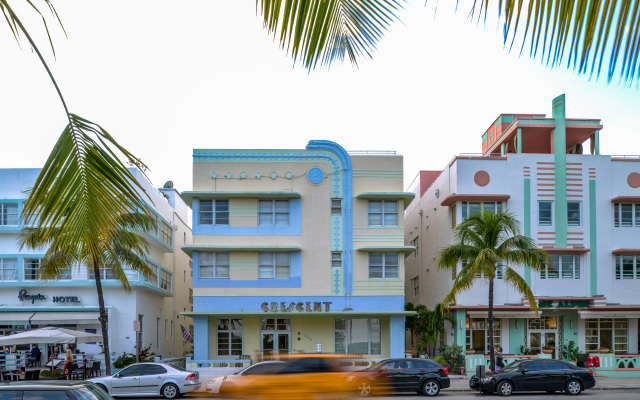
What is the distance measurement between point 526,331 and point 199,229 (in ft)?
63.6

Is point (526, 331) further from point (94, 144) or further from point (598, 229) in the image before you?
point (94, 144)

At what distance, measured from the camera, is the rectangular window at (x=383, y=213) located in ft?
125

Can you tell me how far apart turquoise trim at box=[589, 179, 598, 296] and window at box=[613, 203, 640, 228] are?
53.0 inches

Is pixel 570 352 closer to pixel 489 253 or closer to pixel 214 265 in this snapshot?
pixel 489 253

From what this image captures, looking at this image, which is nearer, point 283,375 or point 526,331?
point 283,375

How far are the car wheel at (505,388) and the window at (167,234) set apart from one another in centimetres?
2621

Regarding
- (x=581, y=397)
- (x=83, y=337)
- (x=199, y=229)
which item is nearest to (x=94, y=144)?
(x=581, y=397)

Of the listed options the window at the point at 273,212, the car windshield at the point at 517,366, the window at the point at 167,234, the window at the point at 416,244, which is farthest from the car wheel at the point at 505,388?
the window at the point at 167,234

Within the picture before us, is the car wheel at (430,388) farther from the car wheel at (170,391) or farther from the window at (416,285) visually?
the window at (416,285)

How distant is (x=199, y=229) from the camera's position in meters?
37.4

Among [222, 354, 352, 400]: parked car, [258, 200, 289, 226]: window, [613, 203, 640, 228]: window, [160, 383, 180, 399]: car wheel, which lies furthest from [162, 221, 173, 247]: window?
[222, 354, 352, 400]: parked car

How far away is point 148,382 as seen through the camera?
84.2 feet

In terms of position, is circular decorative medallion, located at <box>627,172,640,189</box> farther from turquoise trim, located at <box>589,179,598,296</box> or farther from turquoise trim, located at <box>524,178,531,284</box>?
turquoise trim, located at <box>524,178,531,284</box>

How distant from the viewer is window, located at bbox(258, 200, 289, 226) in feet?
125
